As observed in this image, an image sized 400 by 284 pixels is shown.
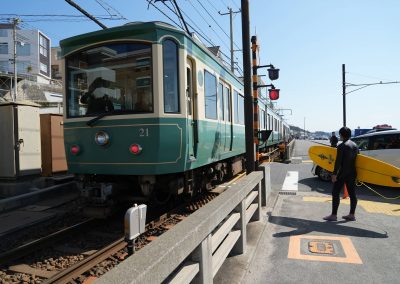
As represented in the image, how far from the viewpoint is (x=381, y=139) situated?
10.7 metres

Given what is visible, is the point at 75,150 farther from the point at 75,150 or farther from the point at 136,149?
the point at 136,149

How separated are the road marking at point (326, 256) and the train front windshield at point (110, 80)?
9.55 feet

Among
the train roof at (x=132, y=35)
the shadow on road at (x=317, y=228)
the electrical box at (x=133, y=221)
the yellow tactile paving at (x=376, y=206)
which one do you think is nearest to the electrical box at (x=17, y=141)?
the train roof at (x=132, y=35)

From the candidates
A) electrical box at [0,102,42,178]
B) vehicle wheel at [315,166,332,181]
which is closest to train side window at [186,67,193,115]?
electrical box at [0,102,42,178]

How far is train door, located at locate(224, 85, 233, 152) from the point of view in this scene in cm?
907

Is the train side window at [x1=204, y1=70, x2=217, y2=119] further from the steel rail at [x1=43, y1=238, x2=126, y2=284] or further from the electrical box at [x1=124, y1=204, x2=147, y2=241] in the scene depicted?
the electrical box at [x1=124, y1=204, x2=147, y2=241]

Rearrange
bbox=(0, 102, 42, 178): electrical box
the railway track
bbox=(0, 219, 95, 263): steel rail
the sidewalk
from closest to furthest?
the sidewalk, the railway track, bbox=(0, 219, 95, 263): steel rail, bbox=(0, 102, 42, 178): electrical box

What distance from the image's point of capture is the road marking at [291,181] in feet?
33.0

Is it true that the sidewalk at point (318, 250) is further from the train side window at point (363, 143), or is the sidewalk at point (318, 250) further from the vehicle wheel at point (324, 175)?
the train side window at point (363, 143)

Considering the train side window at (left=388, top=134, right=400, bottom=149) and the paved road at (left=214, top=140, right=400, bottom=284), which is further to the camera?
the train side window at (left=388, top=134, right=400, bottom=149)

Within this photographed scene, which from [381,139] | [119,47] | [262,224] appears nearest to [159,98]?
[119,47]

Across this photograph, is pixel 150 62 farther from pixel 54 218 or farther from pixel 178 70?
pixel 54 218

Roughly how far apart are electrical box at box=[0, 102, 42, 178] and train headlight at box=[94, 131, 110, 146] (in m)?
3.93

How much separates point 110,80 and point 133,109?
0.68 meters
